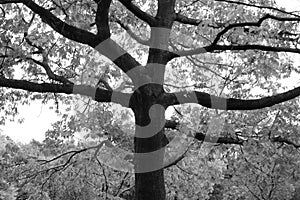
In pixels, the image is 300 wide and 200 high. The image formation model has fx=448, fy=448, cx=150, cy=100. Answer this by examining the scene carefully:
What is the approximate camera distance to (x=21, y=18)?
27.2 ft

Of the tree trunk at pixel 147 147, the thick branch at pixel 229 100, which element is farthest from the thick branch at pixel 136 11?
the thick branch at pixel 229 100

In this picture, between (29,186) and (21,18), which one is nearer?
(21,18)

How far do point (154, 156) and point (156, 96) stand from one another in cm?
95

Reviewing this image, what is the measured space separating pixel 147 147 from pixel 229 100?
1.53 m

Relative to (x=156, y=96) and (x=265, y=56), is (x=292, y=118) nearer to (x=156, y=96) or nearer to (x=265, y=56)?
(x=265, y=56)

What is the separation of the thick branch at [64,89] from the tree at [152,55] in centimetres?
2

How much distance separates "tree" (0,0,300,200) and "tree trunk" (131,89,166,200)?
0.02 meters

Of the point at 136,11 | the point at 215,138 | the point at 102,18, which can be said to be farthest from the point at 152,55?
the point at 215,138

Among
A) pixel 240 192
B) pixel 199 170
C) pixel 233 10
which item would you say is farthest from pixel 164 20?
pixel 240 192

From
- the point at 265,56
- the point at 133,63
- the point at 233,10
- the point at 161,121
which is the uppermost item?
the point at 233,10

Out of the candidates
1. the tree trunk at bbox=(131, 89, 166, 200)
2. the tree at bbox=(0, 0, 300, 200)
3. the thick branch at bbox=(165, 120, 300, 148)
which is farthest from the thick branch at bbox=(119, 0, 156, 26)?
the thick branch at bbox=(165, 120, 300, 148)

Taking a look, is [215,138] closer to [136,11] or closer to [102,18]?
[136,11]

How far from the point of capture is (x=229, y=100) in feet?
23.8

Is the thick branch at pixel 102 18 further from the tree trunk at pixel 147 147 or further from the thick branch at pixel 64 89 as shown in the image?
the tree trunk at pixel 147 147
